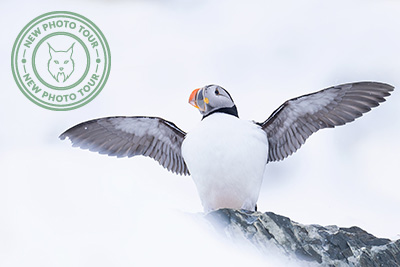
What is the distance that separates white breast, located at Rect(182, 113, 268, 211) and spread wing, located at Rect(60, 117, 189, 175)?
2.49 feet

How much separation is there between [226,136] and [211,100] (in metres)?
0.49

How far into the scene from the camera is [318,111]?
20.4ft

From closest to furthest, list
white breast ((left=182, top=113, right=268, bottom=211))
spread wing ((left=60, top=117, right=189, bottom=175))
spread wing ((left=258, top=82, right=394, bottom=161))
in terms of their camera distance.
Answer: white breast ((left=182, top=113, right=268, bottom=211)) → spread wing ((left=258, top=82, right=394, bottom=161)) → spread wing ((left=60, top=117, right=189, bottom=175))

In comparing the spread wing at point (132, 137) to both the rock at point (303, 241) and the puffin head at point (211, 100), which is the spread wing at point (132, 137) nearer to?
the puffin head at point (211, 100)

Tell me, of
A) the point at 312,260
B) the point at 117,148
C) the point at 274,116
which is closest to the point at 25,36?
the point at 117,148

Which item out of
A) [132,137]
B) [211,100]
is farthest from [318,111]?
[132,137]

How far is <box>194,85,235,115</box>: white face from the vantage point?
5.95m

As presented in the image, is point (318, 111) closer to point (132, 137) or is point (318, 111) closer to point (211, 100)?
point (211, 100)

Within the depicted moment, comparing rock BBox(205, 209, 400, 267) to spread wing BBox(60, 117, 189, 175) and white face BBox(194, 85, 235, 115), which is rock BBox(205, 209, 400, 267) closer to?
white face BBox(194, 85, 235, 115)

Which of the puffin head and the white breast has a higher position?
the puffin head

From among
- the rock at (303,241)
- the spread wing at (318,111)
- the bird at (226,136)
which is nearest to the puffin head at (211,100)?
the bird at (226,136)

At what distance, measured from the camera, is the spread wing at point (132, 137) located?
21.2ft

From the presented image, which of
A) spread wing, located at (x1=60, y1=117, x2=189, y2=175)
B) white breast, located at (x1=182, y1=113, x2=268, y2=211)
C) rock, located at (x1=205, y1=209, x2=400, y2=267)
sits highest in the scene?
spread wing, located at (x1=60, y1=117, x2=189, y2=175)

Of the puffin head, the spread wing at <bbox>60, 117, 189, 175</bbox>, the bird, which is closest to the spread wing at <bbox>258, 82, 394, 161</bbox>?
the bird
